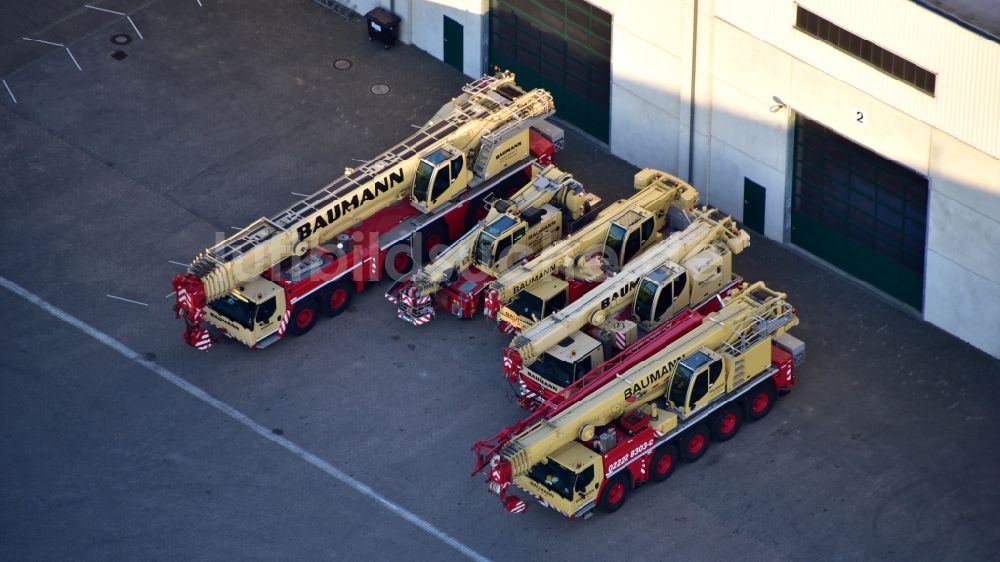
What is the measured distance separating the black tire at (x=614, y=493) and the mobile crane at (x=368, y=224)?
442 inches

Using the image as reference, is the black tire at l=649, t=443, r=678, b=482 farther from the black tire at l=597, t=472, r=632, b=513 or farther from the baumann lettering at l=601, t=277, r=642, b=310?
the baumann lettering at l=601, t=277, r=642, b=310

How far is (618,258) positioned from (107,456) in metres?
15.4

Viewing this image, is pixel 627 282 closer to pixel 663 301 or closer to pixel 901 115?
pixel 663 301

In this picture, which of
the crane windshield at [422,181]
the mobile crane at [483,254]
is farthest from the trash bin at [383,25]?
the mobile crane at [483,254]

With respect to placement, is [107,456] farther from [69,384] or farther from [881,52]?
[881,52]

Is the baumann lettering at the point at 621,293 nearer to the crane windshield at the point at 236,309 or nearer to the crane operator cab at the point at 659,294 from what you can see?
the crane operator cab at the point at 659,294

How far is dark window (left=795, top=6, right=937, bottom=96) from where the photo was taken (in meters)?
51.9

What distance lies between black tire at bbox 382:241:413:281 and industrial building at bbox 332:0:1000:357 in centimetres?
863

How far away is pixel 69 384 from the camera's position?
5484cm

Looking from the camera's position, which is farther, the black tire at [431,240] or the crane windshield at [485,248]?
the black tire at [431,240]

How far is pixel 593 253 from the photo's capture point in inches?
2208

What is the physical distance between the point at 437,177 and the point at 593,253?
5.33m

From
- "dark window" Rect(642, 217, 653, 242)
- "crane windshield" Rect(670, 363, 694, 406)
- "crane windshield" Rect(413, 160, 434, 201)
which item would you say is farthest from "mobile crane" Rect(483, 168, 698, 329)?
"crane windshield" Rect(670, 363, 694, 406)

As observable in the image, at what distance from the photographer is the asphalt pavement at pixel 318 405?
49844 mm
